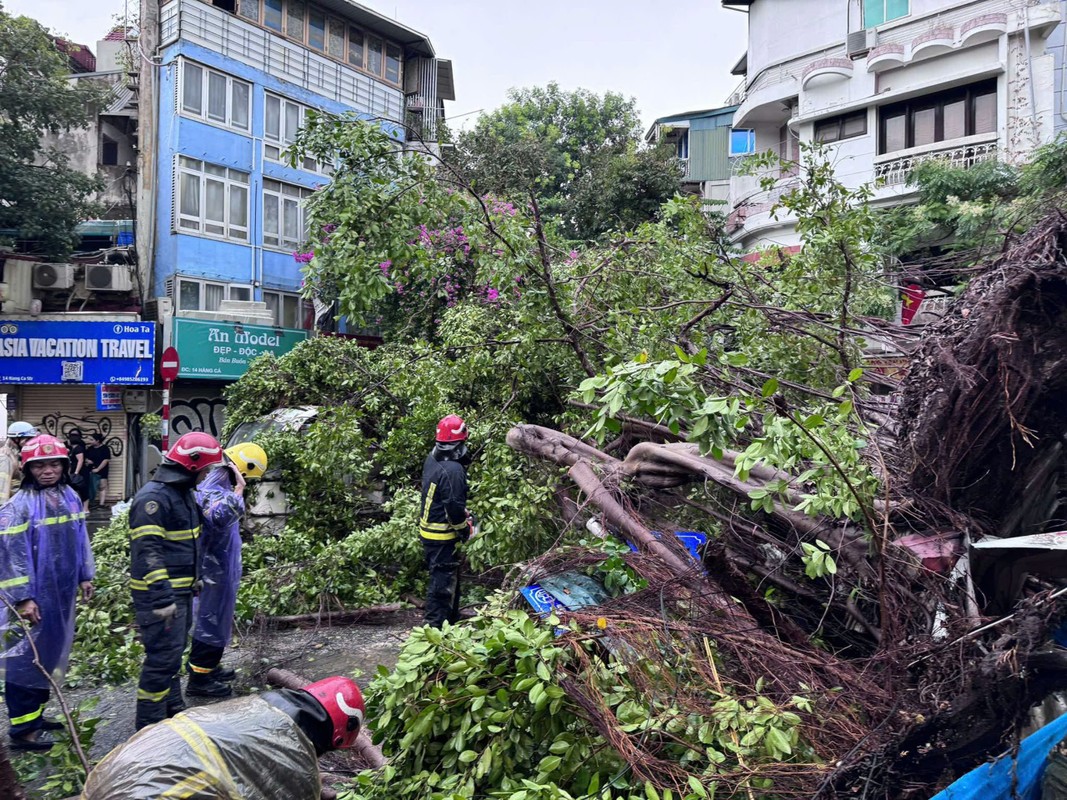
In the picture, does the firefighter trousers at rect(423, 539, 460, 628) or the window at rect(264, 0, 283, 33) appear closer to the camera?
the firefighter trousers at rect(423, 539, 460, 628)

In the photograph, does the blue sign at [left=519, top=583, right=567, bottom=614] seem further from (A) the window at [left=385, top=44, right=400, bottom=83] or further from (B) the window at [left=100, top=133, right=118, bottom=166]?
(A) the window at [left=385, top=44, right=400, bottom=83]

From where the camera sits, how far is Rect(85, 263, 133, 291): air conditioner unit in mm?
15289

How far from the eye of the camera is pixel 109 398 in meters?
15.2

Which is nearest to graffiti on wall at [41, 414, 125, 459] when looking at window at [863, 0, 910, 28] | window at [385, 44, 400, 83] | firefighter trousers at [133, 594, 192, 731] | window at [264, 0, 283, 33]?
window at [264, 0, 283, 33]

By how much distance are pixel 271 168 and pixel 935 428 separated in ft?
56.3

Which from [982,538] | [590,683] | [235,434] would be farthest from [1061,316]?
[235,434]

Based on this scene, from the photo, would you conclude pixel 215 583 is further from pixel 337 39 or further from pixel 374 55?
pixel 374 55

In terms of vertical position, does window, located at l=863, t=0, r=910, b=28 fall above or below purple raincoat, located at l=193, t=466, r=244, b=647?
above

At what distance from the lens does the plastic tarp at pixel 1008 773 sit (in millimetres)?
2535

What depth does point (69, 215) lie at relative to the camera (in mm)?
14594

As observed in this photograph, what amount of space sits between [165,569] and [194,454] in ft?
2.09

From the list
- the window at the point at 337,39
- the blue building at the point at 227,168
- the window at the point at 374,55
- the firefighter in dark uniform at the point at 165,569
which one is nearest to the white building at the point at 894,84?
the blue building at the point at 227,168

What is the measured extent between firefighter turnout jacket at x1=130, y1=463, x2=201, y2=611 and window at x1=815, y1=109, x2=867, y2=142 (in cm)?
1647

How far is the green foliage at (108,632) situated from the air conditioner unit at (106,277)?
33.2 feet
